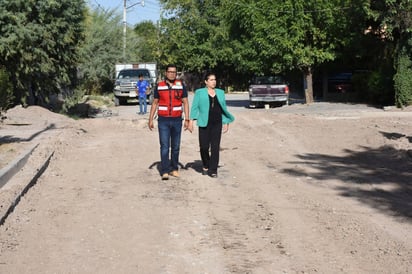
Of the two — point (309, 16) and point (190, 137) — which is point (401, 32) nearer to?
point (309, 16)

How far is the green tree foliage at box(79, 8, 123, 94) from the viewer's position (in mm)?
47306

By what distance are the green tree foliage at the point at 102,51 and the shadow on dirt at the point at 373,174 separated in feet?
114

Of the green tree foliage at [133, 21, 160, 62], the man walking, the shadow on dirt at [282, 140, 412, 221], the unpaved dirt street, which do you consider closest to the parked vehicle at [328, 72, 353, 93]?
the unpaved dirt street

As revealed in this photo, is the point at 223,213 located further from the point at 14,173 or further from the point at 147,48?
the point at 147,48

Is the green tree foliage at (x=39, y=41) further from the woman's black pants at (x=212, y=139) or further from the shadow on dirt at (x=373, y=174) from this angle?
the woman's black pants at (x=212, y=139)

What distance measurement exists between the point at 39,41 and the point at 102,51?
27304 millimetres

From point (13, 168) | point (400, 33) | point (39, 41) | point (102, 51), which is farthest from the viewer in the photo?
point (102, 51)

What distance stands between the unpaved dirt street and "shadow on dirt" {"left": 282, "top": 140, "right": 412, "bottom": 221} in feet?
0.06

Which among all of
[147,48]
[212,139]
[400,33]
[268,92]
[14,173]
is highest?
[147,48]

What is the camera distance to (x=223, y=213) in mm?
7883

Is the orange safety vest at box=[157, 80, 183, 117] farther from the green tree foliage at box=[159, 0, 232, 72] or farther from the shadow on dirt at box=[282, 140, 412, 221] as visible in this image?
the green tree foliage at box=[159, 0, 232, 72]

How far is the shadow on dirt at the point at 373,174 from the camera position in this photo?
335 inches

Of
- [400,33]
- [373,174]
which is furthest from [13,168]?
[400,33]

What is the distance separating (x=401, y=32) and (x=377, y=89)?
415cm
